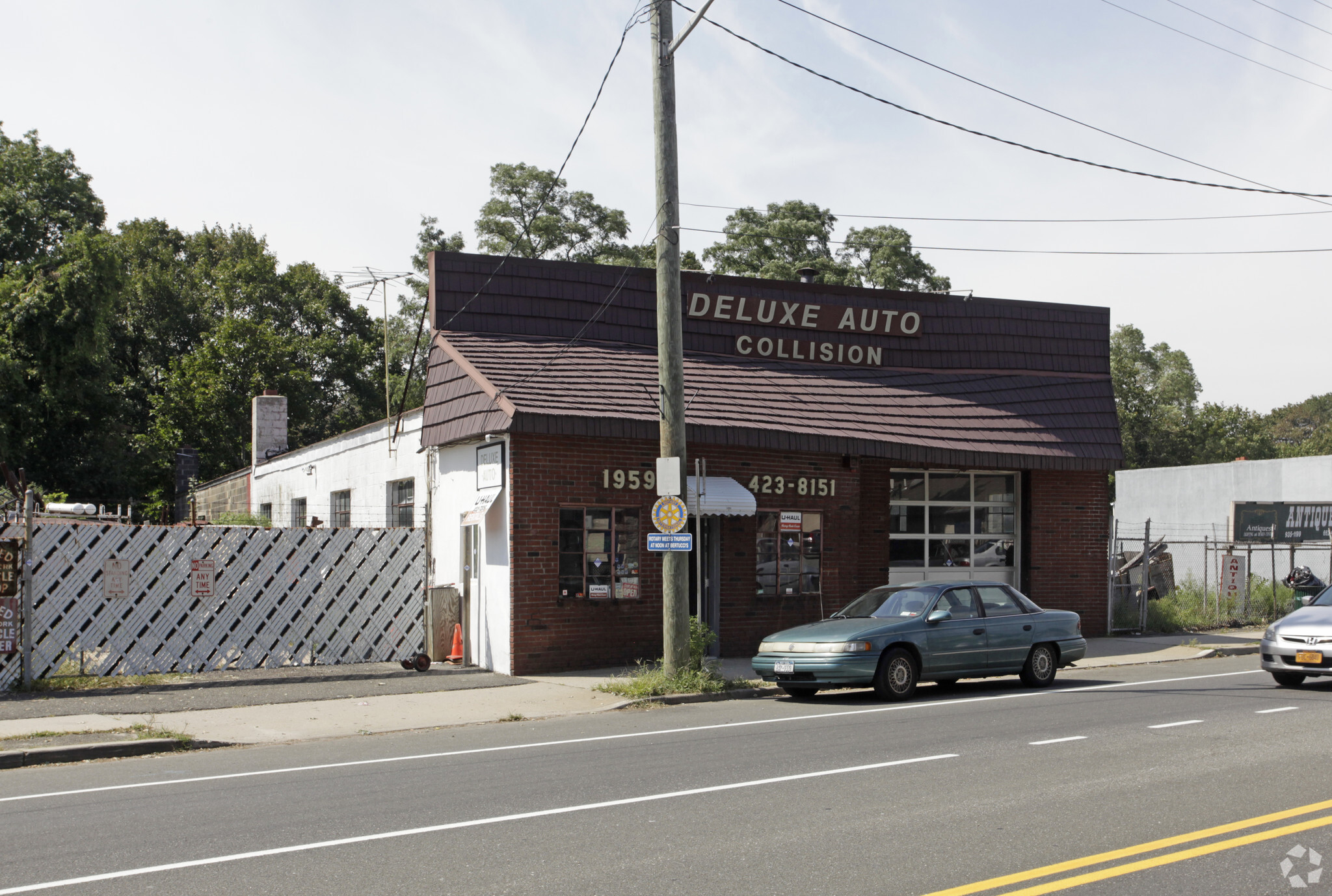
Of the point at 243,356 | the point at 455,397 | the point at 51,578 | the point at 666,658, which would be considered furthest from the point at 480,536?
the point at 243,356

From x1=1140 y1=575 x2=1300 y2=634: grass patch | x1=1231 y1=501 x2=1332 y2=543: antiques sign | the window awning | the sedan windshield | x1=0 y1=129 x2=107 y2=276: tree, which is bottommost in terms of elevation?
x1=1140 y1=575 x2=1300 y2=634: grass patch

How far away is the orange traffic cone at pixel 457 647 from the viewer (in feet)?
55.6

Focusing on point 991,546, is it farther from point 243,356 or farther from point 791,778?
point 243,356

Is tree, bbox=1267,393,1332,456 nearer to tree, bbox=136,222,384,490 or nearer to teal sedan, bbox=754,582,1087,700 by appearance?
tree, bbox=136,222,384,490

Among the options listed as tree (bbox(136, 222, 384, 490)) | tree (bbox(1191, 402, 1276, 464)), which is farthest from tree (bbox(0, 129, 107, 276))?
tree (bbox(1191, 402, 1276, 464))

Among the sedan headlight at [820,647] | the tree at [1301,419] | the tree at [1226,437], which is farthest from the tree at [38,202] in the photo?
the tree at [1301,419]

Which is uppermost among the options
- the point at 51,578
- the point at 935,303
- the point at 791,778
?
the point at 935,303

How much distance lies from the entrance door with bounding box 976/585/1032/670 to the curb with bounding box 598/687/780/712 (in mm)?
2681

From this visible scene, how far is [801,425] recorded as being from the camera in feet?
58.4

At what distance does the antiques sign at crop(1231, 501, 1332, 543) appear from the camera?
2620 cm

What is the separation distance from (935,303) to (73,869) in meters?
18.3

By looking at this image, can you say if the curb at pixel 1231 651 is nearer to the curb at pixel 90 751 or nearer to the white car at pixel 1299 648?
the white car at pixel 1299 648

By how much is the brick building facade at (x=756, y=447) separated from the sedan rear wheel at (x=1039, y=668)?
13.4ft

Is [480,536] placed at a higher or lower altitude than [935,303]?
lower
